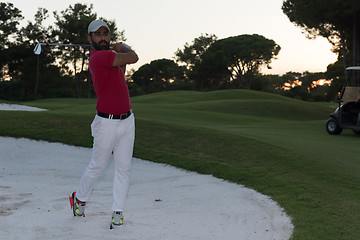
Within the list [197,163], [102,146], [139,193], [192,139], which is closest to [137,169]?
[197,163]

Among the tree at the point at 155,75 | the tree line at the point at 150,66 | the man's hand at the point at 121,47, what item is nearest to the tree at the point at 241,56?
the tree line at the point at 150,66

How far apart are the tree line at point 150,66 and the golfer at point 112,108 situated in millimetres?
34897

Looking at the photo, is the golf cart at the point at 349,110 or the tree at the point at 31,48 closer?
the golf cart at the point at 349,110

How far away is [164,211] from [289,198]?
218cm

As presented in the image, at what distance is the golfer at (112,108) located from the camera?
4973mm

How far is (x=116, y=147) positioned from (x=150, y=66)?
336 feet

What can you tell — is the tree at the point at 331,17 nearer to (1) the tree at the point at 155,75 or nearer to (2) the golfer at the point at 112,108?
(2) the golfer at the point at 112,108

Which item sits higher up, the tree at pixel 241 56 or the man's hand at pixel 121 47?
the tree at pixel 241 56

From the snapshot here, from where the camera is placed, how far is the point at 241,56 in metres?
84.0

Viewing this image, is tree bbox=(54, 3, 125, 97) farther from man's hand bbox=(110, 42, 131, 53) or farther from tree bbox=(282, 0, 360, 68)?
man's hand bbox=(110, 42, 131, 53)

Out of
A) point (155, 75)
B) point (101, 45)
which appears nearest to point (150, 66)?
point (155, 75)

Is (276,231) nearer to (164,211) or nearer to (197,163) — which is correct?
(164,211)

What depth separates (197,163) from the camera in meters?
10.2

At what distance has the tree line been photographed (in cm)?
6494
